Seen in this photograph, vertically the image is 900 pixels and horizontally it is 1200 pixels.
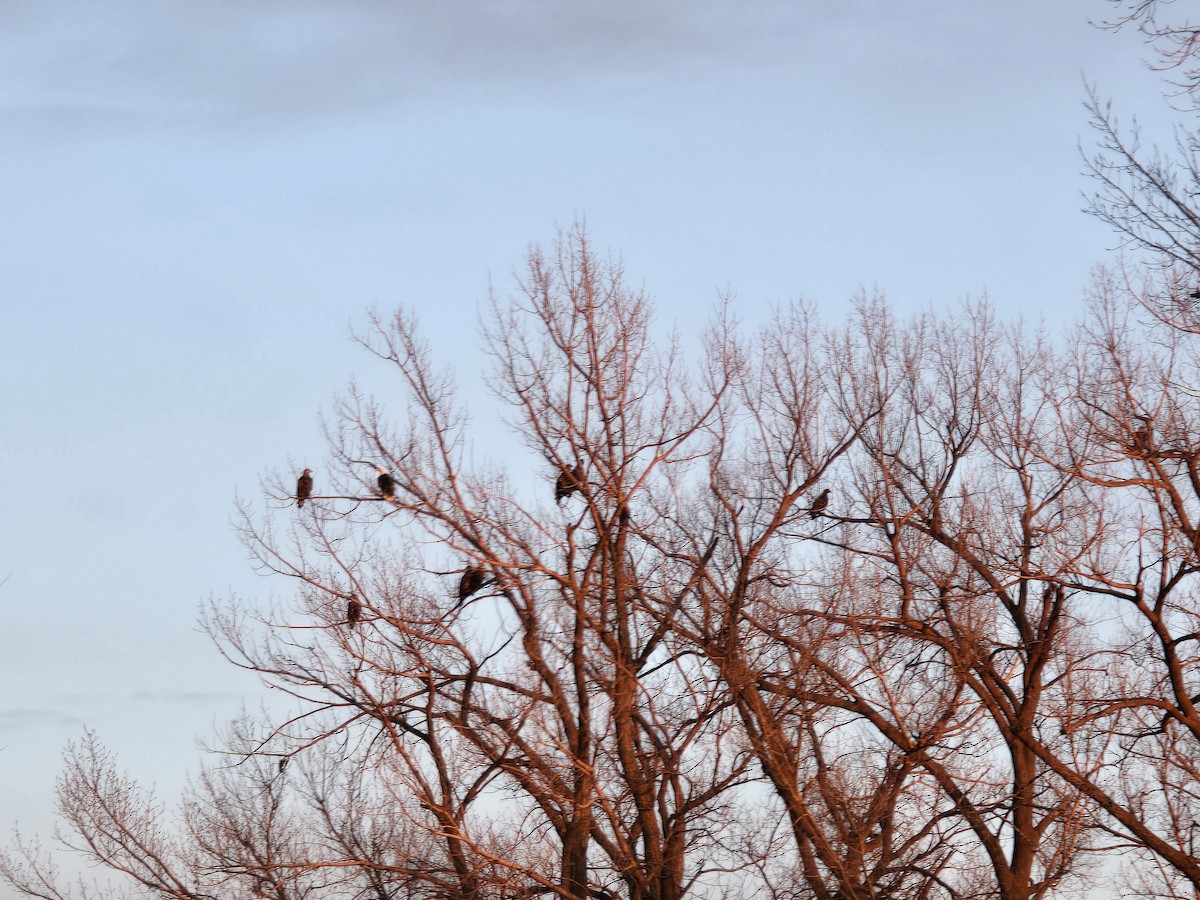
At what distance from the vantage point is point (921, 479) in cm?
1939

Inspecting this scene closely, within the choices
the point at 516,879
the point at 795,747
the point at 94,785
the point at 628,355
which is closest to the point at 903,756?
the point at 795,747

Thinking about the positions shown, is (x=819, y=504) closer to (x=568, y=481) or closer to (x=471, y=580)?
(x=568, y=481)

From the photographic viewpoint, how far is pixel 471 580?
53.7ft

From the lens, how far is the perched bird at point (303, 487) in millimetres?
16328

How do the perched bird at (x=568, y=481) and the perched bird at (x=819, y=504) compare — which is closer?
the perched bird at (x=568, y=481)

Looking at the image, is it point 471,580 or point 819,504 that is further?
point 819,504

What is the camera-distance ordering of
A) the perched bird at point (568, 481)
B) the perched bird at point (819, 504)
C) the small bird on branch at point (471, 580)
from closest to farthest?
the perched bird at point (568, 481)
the small bird on branch at point (471, 580)
the perched bird at point (819, 504)

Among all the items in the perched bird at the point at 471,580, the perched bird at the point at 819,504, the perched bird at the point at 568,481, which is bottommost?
the perched bird at the point at 471,580

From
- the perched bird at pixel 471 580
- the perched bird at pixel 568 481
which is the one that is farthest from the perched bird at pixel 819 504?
the perched bird at pixel 471 580

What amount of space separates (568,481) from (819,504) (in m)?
4.35

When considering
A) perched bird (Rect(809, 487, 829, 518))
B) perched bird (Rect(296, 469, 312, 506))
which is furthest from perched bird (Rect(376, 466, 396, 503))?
perched bird (Rect(809, 487, 829, 518))

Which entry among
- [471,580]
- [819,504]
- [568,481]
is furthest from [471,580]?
[819,504]

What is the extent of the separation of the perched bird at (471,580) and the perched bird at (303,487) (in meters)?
2.26

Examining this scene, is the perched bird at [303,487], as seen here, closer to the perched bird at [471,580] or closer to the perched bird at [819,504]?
the perched bird at [471,580]
